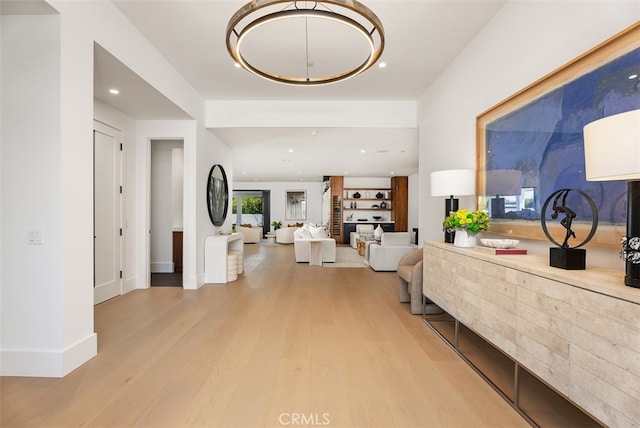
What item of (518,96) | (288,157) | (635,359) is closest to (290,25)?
(518,96)

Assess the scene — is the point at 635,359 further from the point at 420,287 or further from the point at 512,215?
the point at 420,287

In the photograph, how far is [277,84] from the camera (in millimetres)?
4242

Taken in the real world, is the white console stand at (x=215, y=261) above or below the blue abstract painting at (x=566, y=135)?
below

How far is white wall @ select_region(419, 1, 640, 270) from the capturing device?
1777mm

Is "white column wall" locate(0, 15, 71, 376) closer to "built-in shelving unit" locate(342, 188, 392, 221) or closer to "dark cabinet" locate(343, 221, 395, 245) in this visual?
"dark cabinet" locate(343, 221, 395, 245)

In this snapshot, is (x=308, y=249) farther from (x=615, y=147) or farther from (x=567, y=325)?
(x=615, y=147)

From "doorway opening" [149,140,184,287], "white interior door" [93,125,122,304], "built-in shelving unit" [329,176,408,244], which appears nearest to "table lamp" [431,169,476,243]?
"white interior door" [93,125,122,304]

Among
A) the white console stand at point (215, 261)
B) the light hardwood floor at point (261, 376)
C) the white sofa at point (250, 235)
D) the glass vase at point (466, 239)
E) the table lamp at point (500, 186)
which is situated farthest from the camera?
the white sofa at point (250, 235)

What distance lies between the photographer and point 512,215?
248 centimetres

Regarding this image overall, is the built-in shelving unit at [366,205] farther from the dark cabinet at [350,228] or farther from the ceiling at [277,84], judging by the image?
the ceiling at [277,84]

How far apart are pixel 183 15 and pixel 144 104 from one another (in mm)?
1581

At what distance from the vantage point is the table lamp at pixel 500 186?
243cm

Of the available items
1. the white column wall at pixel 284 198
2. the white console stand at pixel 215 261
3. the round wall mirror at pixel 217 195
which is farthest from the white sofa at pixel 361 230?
the white console stand at pixel 215 261

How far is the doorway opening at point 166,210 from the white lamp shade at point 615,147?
19.7 ft
